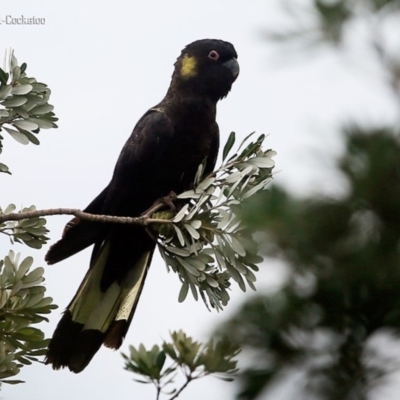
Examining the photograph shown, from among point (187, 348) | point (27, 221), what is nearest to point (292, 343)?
point (187, 348)

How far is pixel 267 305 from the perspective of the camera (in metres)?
0.78

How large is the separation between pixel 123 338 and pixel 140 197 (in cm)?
82

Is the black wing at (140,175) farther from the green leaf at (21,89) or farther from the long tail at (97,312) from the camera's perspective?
the green leaf at (21,89)

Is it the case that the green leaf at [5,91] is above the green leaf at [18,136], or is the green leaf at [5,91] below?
above

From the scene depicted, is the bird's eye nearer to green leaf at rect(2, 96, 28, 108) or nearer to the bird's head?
the bird's head

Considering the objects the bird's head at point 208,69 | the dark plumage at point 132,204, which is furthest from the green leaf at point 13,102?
the bird's head at point 208,69

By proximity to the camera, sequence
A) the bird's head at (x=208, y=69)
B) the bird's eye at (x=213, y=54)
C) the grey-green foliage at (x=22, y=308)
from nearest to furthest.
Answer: the grey-green foliage at (x=22, y=308) < the bird's head at (x=208, y=69) < the bird's eye at (x=213, y=54)

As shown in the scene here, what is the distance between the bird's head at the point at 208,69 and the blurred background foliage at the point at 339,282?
424cm

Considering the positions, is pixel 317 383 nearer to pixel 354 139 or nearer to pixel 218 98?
pixel 354 139

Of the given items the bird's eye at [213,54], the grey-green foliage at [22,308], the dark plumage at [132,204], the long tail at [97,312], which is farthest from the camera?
the bird's eye at [213,54]

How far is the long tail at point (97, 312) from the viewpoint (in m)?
4.24

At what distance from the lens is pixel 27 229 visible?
11.6 feet

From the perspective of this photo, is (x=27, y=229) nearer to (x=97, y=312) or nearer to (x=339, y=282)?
(x=97, y=312)

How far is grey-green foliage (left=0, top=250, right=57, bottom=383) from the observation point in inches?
125
